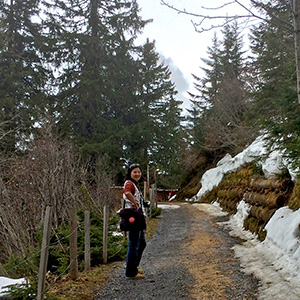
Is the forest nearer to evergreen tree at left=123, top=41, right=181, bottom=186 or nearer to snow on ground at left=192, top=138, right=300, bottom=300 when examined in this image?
evergreen tree at left=123, top=41, right=181, bottom=186

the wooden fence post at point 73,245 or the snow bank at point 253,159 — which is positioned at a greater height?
the snow bank at point 253,159

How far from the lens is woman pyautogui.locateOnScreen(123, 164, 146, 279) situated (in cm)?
451

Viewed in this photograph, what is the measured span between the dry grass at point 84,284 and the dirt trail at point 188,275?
14 centimetres

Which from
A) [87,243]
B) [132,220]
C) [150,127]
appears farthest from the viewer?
[150,127]

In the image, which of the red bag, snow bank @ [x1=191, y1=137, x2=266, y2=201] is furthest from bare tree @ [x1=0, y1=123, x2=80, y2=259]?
snow bank @ [x1=191, y1=137, x2=266, y2=201]

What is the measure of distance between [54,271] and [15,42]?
1833 centimetres

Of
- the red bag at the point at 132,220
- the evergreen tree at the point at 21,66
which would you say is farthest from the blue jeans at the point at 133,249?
the evergreen tree at the point at 21,66

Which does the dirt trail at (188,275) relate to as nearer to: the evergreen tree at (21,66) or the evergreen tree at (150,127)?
the evergreen tree at (21,66)

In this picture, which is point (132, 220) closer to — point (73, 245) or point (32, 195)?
point (73, 245)

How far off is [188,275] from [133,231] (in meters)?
1.16

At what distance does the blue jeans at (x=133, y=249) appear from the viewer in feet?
Answer: 14.9

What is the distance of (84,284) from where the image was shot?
4.50 meters

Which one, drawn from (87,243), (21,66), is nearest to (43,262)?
(87,243)

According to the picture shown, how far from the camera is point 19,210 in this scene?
311 inches
